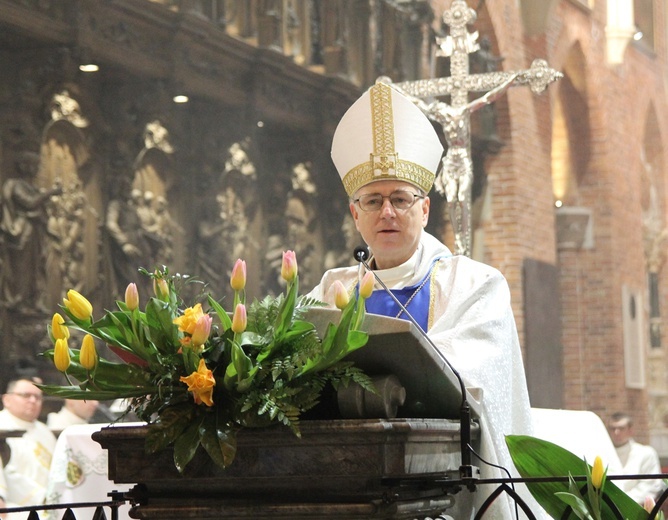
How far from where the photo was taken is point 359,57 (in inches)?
438

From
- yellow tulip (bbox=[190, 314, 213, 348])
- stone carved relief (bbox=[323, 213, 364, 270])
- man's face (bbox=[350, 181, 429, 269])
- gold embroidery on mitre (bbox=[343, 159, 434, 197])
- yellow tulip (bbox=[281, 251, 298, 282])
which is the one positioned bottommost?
yellow tulip (bbox=[190, 314, 213, 348])

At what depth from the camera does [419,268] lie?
3100mm

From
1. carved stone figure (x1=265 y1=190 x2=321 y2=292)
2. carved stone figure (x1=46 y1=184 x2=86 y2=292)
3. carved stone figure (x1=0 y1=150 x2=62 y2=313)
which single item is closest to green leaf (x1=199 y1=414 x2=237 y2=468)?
carved stone figure (x1=0 y1=150 x2=62 y2=313)

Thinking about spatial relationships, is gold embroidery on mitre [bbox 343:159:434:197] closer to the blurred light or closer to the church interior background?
the church interior background

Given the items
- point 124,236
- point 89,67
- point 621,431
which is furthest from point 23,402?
point 621,431

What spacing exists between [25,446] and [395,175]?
13.6 feet

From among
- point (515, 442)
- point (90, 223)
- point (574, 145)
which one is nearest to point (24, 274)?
point (90, 223)

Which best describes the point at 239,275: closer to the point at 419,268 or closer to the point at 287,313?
the point at 287,313

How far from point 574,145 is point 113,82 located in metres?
9.13

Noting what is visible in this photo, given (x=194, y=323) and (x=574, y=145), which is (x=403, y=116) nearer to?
(x=194, y=323)

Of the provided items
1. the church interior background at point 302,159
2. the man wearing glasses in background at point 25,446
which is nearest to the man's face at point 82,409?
the man wearing glasses in background at point 25,446

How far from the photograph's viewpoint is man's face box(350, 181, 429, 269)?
296 centimetres

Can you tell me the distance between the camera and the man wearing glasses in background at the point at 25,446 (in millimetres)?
6418

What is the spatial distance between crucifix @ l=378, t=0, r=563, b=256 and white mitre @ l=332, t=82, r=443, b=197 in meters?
3.61
